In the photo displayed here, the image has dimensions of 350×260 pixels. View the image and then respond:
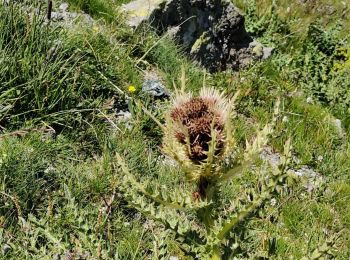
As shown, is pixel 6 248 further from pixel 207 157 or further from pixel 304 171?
pixel 304 171

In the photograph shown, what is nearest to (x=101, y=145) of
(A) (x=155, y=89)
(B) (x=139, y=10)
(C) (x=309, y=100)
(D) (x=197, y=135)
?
(A) (x=155, y=89)

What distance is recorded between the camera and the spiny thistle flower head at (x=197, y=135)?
6.58ft

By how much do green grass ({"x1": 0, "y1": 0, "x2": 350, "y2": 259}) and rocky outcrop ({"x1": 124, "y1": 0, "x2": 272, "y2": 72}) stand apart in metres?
0.30

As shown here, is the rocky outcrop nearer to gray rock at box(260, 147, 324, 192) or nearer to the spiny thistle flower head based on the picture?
gray rock at box(260, 147, 324, 192)

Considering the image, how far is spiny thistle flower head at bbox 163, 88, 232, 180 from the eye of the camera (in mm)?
2006

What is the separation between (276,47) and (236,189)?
347cm

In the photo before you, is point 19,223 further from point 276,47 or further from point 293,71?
point 276,47

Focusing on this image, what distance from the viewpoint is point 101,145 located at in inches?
156

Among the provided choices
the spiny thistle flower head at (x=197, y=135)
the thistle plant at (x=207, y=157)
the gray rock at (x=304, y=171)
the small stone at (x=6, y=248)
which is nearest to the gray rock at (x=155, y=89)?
the gray rock at (x=304, y=171)

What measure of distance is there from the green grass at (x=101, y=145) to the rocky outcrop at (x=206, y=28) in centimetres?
30

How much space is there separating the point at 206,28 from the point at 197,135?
4489 mm

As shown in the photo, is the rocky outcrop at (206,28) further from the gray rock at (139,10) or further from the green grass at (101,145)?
the green grass at (101,145)

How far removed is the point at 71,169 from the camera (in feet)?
11.9

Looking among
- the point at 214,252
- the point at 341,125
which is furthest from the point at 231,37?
the point at 214,252
